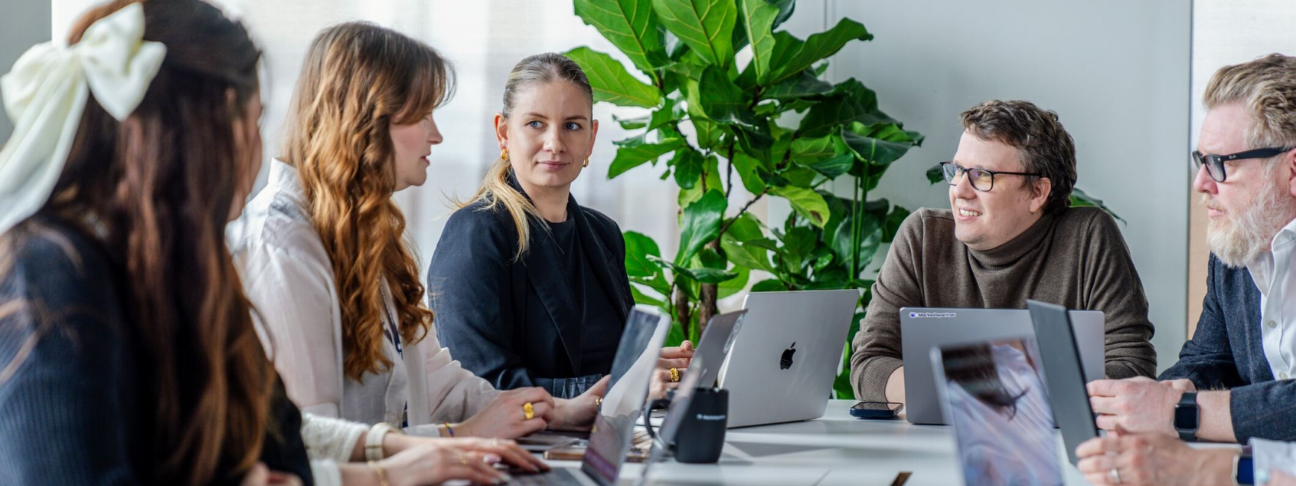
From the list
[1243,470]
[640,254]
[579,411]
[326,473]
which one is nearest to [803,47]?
[640,254]

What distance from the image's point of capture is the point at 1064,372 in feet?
4.21

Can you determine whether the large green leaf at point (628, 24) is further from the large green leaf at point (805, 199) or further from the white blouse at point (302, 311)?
the white blouse at point (302, 311)

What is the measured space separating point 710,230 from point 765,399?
1370 millimetres

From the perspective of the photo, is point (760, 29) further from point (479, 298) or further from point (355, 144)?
point (355, 144)

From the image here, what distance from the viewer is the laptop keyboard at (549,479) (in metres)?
1.37

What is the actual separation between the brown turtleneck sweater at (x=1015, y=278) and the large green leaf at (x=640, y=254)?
3.24 feet

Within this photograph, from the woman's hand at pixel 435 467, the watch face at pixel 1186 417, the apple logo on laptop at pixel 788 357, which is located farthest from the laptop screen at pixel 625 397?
the watch face at pixel 1186 417

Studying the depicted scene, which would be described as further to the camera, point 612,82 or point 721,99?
point 612,82

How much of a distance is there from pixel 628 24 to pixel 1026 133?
1.28 metres

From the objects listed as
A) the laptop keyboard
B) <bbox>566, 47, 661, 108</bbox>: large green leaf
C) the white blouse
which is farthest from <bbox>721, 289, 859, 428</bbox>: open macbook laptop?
<bbox>566, 47, 661, 108</bbox>: large green leaf

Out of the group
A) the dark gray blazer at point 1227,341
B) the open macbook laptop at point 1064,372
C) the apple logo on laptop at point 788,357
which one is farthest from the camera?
the dark gray blazer at point 1227,341

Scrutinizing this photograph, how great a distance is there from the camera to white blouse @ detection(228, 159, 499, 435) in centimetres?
152

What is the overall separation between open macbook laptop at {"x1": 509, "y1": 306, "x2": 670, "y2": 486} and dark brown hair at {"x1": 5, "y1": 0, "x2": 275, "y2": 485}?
0.45 m

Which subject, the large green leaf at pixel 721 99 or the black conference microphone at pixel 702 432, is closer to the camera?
the black conference microphone at pixel 702 432
